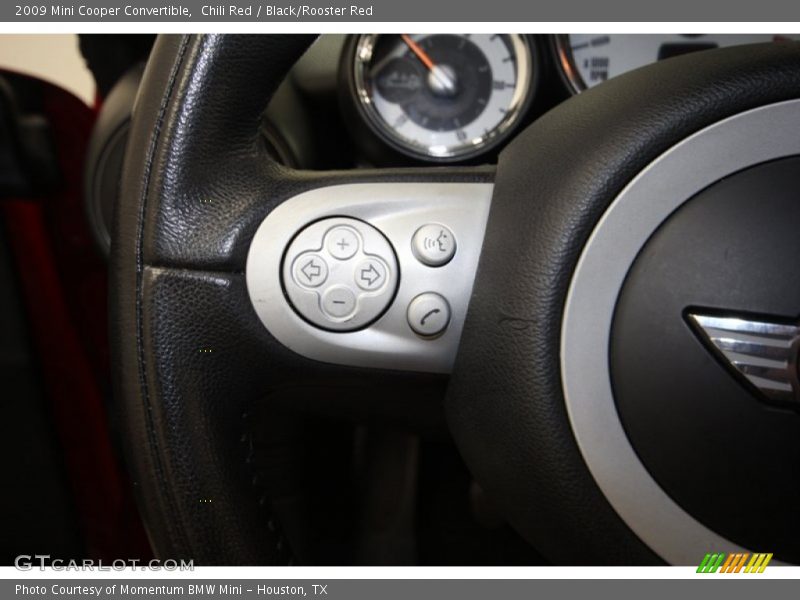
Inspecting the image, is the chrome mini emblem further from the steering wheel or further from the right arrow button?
the right arrow button

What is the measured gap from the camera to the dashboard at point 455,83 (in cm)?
71

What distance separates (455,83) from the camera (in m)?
0.75

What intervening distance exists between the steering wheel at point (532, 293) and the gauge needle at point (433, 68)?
1.19ft

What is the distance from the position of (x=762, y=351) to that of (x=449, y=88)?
0.50m

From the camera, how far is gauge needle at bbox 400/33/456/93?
742 mm

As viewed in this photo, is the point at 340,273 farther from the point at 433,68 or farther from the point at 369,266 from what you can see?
the point at 433,68

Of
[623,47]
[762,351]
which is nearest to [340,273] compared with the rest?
[762,351]

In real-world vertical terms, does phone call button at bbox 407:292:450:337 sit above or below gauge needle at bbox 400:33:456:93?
below

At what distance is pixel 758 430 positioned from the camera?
0.38 meters

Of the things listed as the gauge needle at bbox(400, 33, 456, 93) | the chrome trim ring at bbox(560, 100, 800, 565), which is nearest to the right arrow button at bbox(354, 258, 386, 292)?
the chrome trim ring at bbox(560, 100, 800, 565)

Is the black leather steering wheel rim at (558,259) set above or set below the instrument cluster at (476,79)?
below

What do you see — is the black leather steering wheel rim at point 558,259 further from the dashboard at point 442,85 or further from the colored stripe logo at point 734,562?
the dashboard at point 442,85

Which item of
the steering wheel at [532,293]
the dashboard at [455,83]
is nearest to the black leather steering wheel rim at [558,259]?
the steering wheel at [532,293]

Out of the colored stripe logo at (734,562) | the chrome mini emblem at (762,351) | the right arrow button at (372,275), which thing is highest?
the right arrow button at (372,275)
